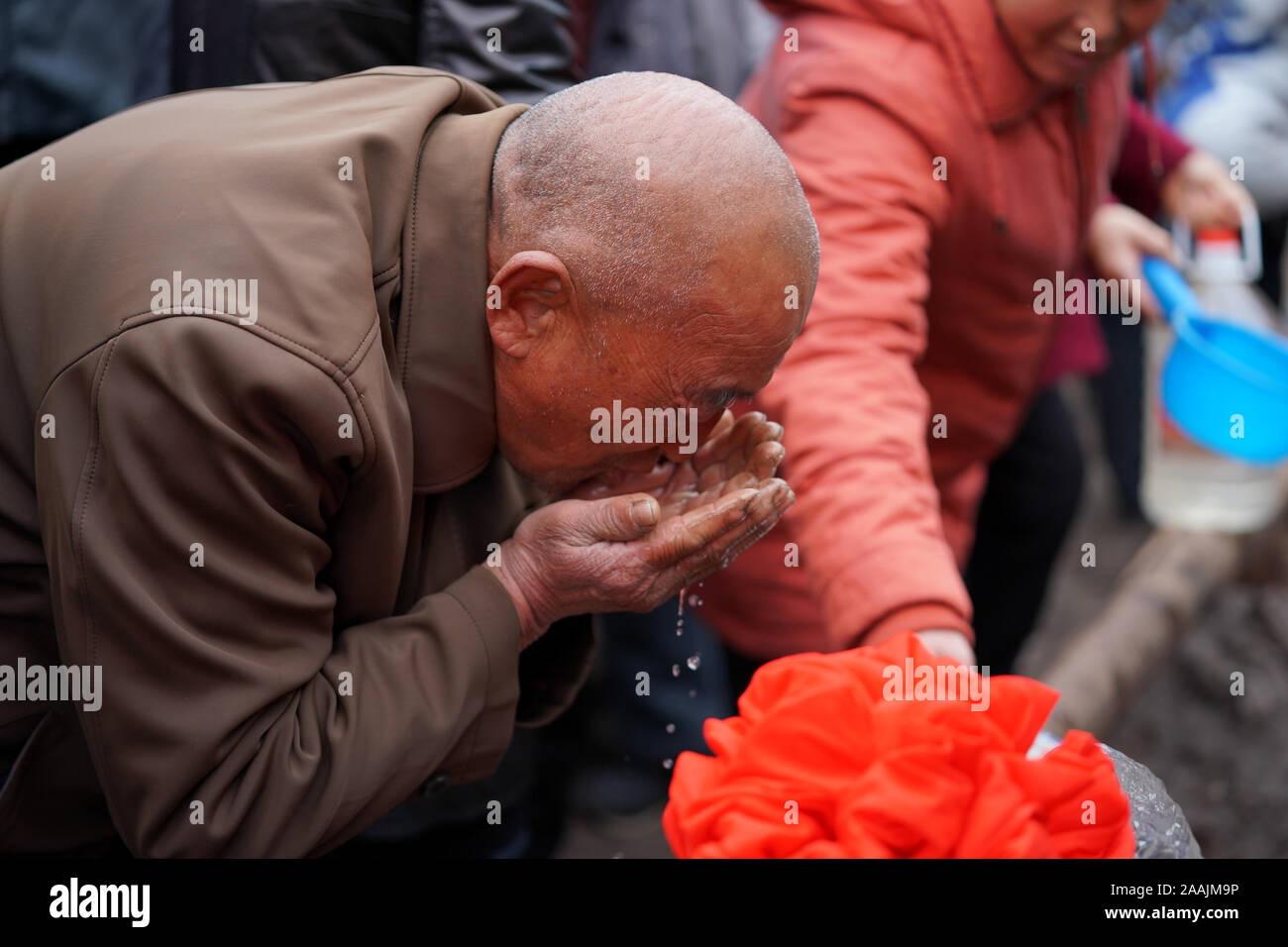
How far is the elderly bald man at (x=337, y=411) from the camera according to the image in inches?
53.7

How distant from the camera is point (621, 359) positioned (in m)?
1.58

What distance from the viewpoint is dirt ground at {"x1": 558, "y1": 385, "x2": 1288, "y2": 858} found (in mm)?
3508

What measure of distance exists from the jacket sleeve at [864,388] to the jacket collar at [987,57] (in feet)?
0.58

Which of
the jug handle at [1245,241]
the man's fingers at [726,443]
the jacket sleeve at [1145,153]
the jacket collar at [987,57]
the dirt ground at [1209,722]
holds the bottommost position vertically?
the dirt ground at [1209,722]

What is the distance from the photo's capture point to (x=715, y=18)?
2.90 m

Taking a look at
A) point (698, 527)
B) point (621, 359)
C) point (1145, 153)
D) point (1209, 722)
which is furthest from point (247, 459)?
point (1209, 722)

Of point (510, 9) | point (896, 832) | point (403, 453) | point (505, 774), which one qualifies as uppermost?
point (510, 9)

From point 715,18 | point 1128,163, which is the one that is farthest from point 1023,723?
point 1128,163

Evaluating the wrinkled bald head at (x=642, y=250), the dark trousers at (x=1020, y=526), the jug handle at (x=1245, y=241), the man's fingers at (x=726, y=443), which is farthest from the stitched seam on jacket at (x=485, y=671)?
the jug handle at (x=1245, y=241)

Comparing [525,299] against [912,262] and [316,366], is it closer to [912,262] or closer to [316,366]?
[316,366]

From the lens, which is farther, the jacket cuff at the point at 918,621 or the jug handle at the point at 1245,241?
the jug handle at the point at 1245,241

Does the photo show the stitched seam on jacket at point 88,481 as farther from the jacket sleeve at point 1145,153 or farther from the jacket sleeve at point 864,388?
the jacket sleeve at point 1145,153
